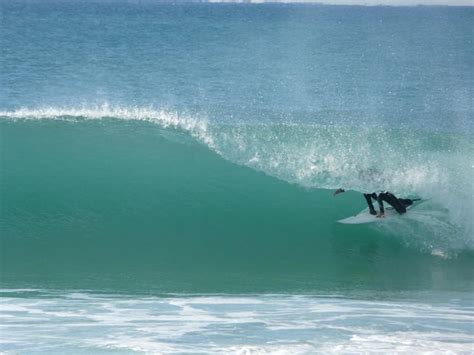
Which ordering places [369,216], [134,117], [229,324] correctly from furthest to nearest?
[134,117], [369,216], [229,324]

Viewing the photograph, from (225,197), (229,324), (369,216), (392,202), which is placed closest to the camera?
(229,324)

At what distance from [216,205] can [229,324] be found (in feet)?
16.7

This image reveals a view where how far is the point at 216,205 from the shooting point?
14.1 m

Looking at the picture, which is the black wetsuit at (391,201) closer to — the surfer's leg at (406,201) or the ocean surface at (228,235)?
the surfer's leg at (406,201)

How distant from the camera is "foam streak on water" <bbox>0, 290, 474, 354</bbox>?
8359mm

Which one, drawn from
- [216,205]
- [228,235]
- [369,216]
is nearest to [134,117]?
[216,205]

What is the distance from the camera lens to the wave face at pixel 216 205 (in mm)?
11758

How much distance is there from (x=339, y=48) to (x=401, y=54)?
2630 millimetres

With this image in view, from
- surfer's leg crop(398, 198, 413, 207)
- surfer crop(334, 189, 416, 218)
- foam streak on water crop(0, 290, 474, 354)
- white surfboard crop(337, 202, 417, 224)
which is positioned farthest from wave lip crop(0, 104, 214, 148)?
foam streak on water crop(0, 290, 474, 354)

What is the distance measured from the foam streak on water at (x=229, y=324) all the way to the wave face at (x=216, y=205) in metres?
0.84

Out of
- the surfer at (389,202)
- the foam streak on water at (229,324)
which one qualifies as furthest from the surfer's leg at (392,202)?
the foam streak on water at (229,324)

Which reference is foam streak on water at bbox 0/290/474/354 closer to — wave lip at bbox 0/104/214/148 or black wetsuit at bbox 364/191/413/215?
black wetsuit at bbox 364/191/413/215

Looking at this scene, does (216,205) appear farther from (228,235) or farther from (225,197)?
(228,235)

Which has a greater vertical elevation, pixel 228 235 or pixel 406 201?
pixel 406 201
